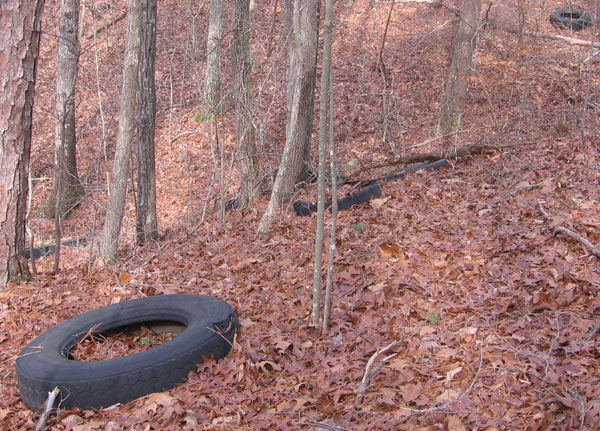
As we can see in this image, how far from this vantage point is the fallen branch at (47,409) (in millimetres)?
3805

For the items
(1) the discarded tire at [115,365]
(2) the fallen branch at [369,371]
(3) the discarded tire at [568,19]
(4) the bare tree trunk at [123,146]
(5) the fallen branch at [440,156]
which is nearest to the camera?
(2) the fallen branch at [369,371]

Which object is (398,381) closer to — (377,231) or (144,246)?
(377,231)

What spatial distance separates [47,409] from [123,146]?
498cm

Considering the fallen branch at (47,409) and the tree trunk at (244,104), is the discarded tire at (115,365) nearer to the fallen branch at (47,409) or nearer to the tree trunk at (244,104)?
the fallen branch at (47,409)

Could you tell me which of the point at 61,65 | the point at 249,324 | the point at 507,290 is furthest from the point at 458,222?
the point at 61,65

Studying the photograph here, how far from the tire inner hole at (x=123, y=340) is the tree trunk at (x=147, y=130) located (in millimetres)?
3343

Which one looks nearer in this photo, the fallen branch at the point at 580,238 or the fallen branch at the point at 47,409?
the fallen branch at the point at 47,409

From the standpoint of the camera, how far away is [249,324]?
16.3 ft

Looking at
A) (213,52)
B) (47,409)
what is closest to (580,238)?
(47,409)

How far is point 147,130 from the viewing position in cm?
827

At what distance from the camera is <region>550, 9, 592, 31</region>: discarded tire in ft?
54.5

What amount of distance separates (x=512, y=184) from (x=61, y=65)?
9.56 metres

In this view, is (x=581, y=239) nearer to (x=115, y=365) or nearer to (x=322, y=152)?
(x=322, y=152)

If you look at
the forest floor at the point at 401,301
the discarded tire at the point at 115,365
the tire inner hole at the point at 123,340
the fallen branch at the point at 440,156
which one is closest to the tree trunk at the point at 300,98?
the forest floor at the point at 401,301
